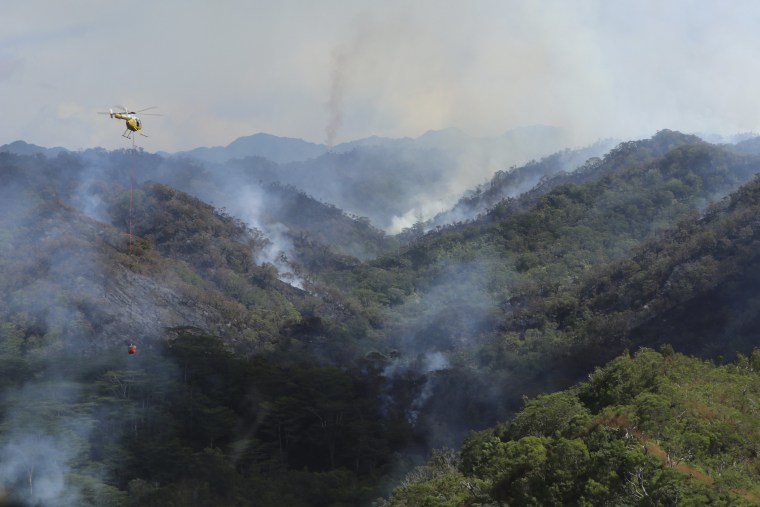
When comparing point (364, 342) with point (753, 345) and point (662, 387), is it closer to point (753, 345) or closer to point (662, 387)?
point (753, 345)

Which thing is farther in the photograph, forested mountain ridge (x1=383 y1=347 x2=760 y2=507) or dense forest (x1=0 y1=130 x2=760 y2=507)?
dense forest (x1=0 y1=130 x2=760 y2=507)

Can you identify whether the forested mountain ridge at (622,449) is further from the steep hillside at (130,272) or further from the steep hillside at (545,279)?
the steep hillside at (130,272)

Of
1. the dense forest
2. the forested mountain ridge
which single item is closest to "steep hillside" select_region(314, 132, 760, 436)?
the dense forest

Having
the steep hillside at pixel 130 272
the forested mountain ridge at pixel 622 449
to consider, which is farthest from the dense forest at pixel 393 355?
the steep hillside at pixel 130 272

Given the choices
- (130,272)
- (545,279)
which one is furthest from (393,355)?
(130,272)

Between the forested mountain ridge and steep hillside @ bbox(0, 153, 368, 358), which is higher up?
steep hillside @ bbox(0, 153, 368, 358)

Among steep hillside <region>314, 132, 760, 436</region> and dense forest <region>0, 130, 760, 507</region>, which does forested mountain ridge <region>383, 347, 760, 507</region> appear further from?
steep hillside <region>314, 132, 760, 436</region>

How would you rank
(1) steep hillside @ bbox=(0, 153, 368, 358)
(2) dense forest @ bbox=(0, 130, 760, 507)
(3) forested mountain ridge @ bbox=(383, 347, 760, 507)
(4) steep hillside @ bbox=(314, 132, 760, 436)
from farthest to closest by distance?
1. (1) steep hillside @ bbox=(0, 153, 368, 358)
2. (4) steep hillside @ bbox=(314, 132, 760, 436)
3. (2) dense forest @ bbox=(0, 130, 760, 507)
4. (3) forested mountain ridge @ bbox=(383, 347, 760, 507)

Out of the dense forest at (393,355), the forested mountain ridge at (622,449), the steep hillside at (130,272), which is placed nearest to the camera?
the forested mountain ridge at (622,449)

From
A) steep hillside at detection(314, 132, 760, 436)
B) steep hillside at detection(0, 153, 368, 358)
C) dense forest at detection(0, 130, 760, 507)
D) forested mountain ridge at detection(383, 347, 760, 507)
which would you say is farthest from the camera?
steep hillside at detection(0, 153, 368, 358)
